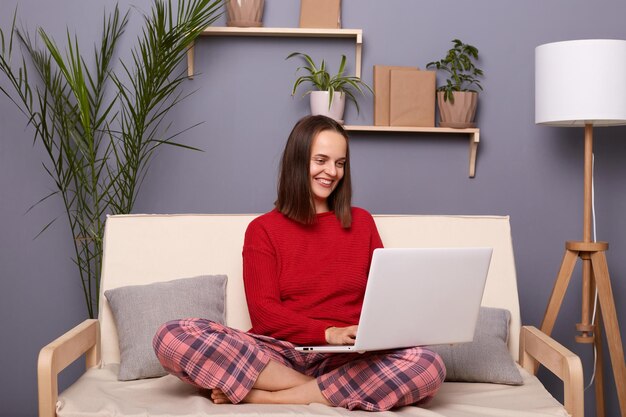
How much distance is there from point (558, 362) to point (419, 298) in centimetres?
51

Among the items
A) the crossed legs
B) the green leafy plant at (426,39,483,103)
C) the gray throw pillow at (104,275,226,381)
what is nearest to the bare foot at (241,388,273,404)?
the crossed legs

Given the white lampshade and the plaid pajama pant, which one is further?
the white lampshade

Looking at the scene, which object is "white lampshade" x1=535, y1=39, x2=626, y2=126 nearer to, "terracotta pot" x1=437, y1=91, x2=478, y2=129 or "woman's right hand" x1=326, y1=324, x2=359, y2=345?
"terracotta pot" x1=437, y1=91, x2=478, y2=129

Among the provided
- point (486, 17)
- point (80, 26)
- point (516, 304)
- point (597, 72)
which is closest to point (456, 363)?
point (516, 304)

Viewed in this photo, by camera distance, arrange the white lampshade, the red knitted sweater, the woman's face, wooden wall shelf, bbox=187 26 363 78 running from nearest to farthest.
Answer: the red knitted sweater, the woman's face, the white lampshade, wooden wall shelf, bbox=187 26 363 78

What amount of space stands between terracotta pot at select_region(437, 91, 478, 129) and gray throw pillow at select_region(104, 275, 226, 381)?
1195 millimetres

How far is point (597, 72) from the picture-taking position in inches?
109

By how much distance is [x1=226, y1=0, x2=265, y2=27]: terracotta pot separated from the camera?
3.17 m

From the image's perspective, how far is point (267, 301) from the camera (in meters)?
2.25

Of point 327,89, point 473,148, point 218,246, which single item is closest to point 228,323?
point 218,246

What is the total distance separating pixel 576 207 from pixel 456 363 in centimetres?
129

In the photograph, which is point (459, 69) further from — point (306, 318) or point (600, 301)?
point (306, 318)

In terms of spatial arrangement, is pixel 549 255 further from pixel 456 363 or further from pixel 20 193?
pixel 20 193

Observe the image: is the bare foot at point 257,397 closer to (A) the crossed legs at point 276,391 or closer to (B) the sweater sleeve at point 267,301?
(A) the crossed legs at point 276,391
